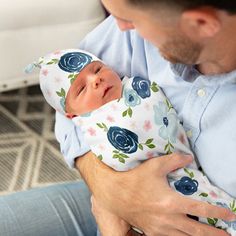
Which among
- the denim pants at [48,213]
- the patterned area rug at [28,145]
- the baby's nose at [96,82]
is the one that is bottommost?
the patterned area rug at [28,145]

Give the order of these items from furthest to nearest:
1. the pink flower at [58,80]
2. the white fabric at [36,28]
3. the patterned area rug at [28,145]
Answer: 1. the patterned area rug at [28,145]
2. the white fabric at [36,28]
3. the pink flower at [58,80]

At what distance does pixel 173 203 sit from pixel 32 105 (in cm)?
117

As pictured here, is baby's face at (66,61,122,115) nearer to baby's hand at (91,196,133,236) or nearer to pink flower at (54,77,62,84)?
pink flower at (54,77,62,84)

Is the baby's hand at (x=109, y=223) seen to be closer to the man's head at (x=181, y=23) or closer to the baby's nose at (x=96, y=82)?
the baby's nose at (x=96, y=82)

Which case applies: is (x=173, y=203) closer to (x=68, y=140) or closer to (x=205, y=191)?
(x=205, y=191)

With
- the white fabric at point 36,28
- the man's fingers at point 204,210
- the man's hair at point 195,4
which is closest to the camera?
the man's hair at point 195,4

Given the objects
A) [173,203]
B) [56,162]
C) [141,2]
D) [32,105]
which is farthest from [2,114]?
[141,2]

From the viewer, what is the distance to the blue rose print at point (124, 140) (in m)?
0.87

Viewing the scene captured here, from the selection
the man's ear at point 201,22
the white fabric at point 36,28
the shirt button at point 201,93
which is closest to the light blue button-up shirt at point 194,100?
the shirt button at point 201,93

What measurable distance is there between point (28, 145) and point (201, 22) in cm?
116

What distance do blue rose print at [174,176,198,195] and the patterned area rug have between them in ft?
2.60

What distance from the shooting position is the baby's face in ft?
3.12

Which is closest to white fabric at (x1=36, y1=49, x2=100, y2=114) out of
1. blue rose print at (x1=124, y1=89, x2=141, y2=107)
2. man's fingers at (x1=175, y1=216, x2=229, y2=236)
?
blue rose print at (x1=124, y1=89, x2=141, y2=107)

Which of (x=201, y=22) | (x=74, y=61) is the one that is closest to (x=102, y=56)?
(x=74, y=61)
